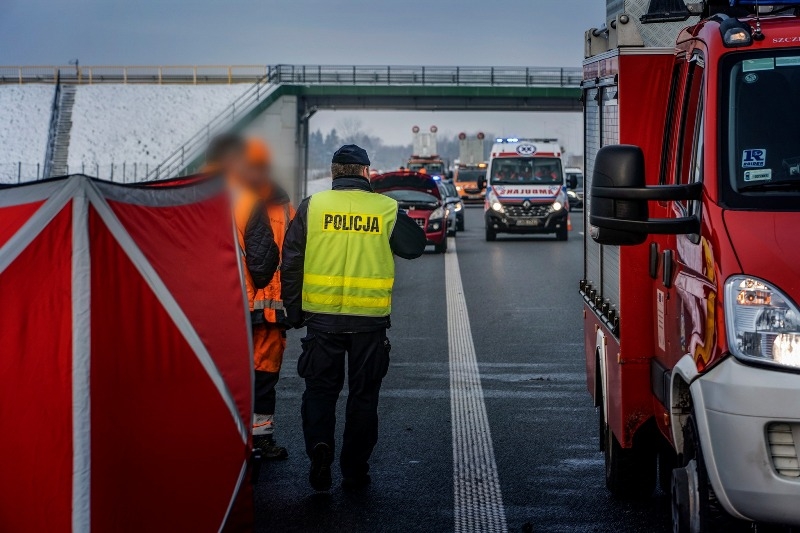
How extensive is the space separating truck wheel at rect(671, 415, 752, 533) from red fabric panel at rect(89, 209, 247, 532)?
66.2 inches

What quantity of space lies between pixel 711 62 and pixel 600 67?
6.70ft

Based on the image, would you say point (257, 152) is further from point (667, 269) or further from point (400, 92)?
point (400, 92)

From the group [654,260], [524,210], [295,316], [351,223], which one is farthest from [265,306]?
[524,210]

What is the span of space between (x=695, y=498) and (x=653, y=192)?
42.2 inches

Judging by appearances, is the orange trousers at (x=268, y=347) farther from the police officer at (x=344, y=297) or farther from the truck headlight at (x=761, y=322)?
the truck headlight at (x=761, y=322)

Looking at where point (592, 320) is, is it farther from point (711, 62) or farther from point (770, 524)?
point (770, 524)

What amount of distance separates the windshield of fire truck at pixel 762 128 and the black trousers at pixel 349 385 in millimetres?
2782

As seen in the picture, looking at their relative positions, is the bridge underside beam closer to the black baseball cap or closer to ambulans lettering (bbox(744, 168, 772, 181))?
the black baseball cap

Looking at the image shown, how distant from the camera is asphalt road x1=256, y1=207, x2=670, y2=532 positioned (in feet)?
22.1

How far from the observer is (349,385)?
7375 mm

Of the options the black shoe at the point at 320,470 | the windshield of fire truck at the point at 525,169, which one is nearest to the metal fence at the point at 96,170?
the windshield of fire truck at the point at 525,169

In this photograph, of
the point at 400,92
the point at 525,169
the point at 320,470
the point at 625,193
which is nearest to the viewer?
the point at 625,193

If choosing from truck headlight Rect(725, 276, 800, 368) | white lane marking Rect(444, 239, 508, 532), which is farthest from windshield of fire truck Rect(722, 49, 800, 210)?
white lane marking Rect(444, 239, 508, 532)

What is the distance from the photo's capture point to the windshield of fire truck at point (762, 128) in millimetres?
4930
